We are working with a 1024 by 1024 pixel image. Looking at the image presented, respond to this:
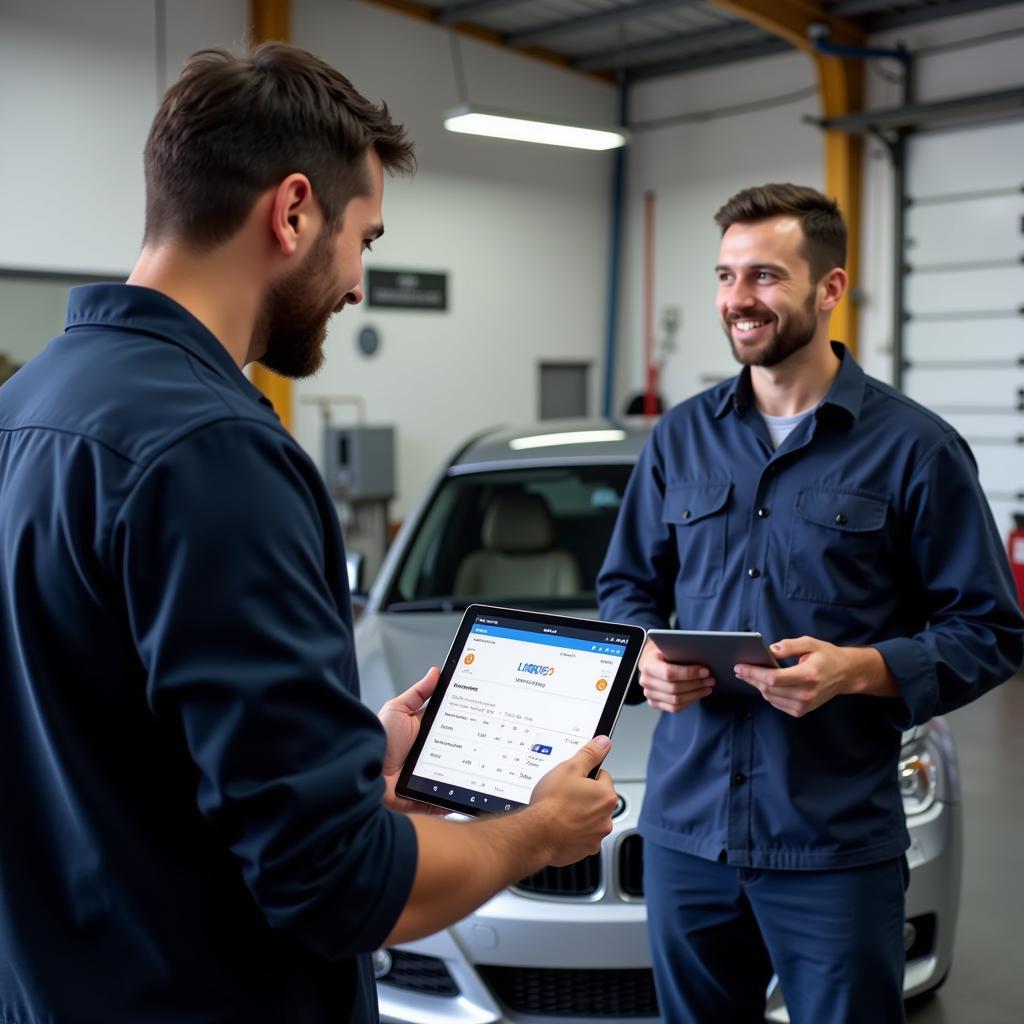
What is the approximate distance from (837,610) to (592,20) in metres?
8.49

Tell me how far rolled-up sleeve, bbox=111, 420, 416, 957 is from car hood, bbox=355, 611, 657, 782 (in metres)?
1.69

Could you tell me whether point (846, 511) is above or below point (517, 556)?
above

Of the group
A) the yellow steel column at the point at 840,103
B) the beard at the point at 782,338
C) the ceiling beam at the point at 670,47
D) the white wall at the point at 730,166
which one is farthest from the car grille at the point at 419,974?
the ceiling beam at the point at 670,47

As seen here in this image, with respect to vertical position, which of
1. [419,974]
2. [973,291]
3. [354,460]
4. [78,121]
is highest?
[78,121]

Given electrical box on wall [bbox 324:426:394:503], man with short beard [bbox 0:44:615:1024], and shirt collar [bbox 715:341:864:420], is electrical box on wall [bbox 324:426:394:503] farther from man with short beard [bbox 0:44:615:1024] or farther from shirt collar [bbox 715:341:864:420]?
man with short beard [bbox 0:44:615:1024]

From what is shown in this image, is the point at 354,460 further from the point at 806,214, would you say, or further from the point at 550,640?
the point at 550,640

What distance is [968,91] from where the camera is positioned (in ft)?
28.7

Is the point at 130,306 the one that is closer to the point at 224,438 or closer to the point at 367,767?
the point at 224,438

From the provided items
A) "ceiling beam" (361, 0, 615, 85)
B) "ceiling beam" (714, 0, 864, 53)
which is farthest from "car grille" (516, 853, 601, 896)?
"ceiling beam" (361, 0, 615, 85)

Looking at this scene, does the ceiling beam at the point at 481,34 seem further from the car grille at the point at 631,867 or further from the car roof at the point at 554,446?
the car grille at the point at 631,867

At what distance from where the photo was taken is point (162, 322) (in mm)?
1083

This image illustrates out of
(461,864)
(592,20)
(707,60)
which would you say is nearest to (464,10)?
(592,20)

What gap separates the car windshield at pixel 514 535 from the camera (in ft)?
12.3

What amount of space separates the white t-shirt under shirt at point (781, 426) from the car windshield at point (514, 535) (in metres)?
1.51
